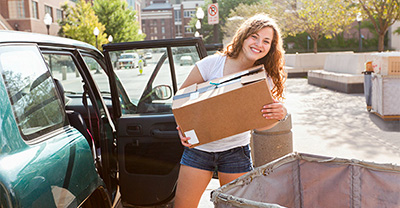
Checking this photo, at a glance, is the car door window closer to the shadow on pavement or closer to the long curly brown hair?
the long curly brown hair

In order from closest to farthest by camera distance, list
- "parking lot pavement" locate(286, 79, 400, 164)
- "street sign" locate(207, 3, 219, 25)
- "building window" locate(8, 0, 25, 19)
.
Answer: "parking lot pavement" locate(286, 79, 400, 164)
"street sign" locate(207, 3, 219, 25)
"building window" locate(8, 0, 25, 19)

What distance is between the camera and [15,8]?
4494 cm

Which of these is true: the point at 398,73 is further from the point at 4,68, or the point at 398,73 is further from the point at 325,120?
the point at 4,68

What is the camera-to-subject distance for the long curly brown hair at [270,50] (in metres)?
2.75

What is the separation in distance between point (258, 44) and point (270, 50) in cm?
18

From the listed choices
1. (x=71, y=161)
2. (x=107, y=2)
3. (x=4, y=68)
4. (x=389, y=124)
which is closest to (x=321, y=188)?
(x=71, y=161)

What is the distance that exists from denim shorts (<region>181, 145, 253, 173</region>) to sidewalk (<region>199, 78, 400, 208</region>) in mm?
2173

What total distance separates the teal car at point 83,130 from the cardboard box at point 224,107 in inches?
30.3

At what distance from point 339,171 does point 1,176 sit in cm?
168

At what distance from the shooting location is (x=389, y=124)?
8844 mm

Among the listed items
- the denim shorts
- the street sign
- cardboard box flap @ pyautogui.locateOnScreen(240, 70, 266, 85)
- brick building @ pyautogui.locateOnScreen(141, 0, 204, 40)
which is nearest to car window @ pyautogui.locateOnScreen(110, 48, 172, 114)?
the denim shorts

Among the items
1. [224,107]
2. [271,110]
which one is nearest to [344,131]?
[271,110]

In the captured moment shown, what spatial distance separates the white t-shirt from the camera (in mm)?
2752

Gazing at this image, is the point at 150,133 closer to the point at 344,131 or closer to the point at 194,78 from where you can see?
the point at 194,78
